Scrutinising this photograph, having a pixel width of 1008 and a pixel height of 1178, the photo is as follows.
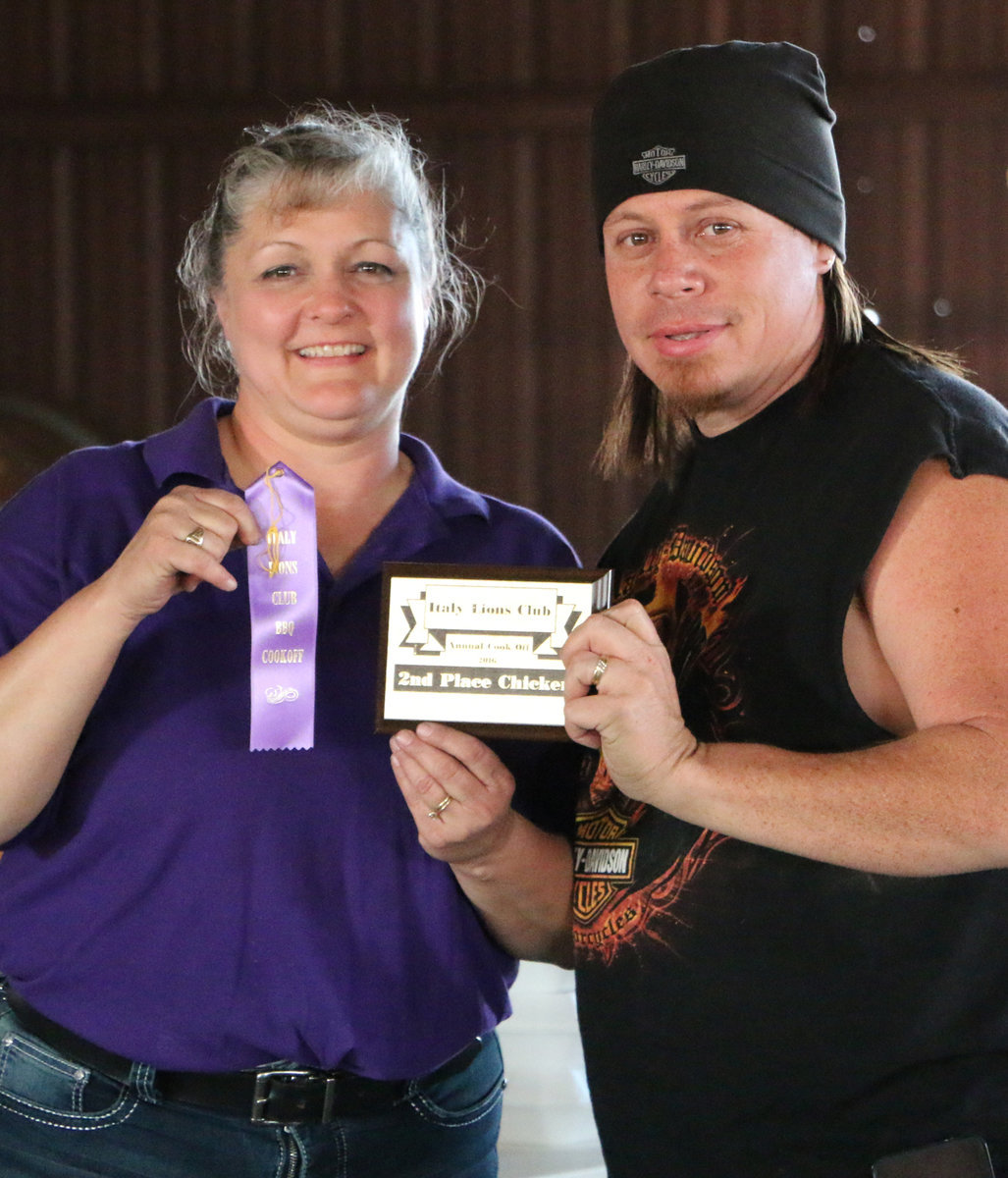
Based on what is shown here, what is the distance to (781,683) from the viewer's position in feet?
4.86

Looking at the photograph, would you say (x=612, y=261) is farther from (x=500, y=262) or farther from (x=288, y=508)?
(x=500, y=262)

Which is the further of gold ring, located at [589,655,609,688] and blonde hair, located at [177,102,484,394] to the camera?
blonde hair, located at [177,102,484,394]

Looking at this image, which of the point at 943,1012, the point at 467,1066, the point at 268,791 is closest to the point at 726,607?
the point at 943,1012

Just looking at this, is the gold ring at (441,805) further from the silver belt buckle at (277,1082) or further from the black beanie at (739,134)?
the black beanie at (739,134)

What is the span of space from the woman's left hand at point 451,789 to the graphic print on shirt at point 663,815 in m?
0.13

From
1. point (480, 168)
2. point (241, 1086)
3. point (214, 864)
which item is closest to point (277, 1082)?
point (241, 1086)

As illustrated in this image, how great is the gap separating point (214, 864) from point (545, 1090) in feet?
4.03

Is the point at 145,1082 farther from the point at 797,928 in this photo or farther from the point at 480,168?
the point at 480,168

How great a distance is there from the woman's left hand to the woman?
0.02 meters

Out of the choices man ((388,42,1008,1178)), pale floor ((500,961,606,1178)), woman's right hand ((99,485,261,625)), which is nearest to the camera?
man ((388,42,1008,1178))

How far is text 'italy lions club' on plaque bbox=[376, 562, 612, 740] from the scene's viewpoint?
154 cm

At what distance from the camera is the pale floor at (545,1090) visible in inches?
94.8

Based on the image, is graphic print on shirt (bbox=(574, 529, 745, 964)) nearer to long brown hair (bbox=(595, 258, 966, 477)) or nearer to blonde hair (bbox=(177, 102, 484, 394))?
long brown hair (bbox=(595, 258, 966, 477))

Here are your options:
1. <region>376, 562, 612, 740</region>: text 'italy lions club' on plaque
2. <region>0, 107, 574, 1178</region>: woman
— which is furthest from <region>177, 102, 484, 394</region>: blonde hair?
<region>376, 562, 612, 740</region>: text 'italy lions club' on plaque
